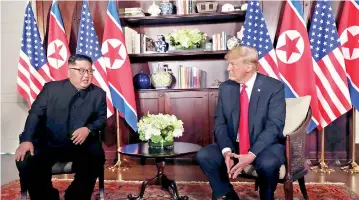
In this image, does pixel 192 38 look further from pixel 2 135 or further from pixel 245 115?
pixel 2 135

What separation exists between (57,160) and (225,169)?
3.81 feet

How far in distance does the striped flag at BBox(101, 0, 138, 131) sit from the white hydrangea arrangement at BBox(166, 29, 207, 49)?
618 mm

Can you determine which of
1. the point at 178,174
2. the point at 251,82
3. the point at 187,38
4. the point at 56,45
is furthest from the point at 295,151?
the point at 56,45

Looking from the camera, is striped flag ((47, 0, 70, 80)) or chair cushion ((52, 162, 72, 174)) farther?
striped flag ((47, 0, 70, 80))

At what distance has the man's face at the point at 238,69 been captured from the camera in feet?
8.32

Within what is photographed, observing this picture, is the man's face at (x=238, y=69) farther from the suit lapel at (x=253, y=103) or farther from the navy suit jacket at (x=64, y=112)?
the navy suit jacket at (x=64, y=112)

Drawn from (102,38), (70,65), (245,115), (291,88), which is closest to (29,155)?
(70,65)

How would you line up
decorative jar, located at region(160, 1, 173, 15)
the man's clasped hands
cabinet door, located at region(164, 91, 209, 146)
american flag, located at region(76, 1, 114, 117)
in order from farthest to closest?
decorative jar, located at region(160, 1, 173, 15)
cabinet door, located at region(164, 91, 209, 146)
american flag, located at region(76, 1, 114, 117)
the man's clasped hands

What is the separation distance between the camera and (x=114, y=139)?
4707 millimetres

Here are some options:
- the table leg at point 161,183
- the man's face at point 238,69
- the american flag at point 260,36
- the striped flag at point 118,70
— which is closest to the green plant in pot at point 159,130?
the table leg at point 161,183

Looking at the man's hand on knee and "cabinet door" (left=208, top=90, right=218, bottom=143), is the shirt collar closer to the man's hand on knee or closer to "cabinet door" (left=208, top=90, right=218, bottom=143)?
the man's hand on knee

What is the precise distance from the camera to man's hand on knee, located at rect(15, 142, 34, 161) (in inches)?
96.9

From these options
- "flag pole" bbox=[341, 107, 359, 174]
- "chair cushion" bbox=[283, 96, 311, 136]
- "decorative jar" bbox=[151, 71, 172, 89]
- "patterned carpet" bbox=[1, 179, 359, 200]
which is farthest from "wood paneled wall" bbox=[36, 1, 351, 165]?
"chair cushion" bbox=[283, 96, 311, 136]

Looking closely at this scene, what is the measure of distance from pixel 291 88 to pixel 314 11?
35.8 inches
